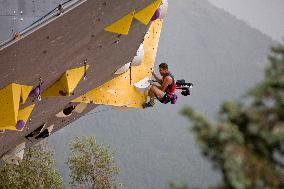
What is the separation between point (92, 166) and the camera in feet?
105

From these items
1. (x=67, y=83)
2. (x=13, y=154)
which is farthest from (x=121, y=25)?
(x=13, y=154)

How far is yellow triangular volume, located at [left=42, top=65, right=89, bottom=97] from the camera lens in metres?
7.78

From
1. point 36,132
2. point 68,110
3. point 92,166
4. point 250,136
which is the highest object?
point 92,166

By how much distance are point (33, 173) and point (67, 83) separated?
65.9 feet

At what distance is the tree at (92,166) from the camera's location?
3180 centimetres

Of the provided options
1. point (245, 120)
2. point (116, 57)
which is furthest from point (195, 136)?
point (116, 57)

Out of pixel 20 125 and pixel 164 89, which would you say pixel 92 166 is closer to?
pixel 164 89

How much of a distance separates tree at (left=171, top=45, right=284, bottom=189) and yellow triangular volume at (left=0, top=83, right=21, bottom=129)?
154 inches

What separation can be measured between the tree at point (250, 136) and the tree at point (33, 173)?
895 inches

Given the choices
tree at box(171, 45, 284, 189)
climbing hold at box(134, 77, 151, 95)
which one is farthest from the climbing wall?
tree at box(171, 45, 284, 189)

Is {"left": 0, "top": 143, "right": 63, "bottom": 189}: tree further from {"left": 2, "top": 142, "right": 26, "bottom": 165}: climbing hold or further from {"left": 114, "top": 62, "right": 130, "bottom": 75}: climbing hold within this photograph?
{"left": 114, "top": 62, "right": 130, "bottom": 75}: climbing hold

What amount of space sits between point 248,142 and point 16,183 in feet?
76.9

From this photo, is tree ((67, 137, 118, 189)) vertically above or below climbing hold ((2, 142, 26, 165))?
above

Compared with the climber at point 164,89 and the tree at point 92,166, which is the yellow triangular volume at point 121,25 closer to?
the climber at point 164,89
